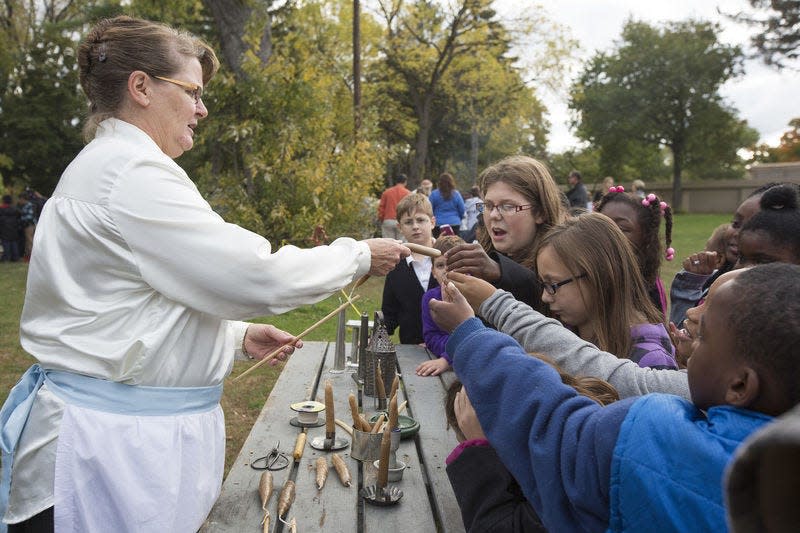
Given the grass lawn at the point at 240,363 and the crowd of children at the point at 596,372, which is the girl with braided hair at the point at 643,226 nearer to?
the crowd of children at the point at 596,372

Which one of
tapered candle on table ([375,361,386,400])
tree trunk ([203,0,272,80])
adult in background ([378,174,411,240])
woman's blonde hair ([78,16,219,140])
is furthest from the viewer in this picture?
adult in background ([378,174,411,240])

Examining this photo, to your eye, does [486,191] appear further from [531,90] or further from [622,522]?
[531,90]

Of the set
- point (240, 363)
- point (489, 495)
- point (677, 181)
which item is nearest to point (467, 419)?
point (489, 495)

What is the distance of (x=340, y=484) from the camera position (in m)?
2.27

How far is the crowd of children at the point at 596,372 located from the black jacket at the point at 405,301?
1.27 metres

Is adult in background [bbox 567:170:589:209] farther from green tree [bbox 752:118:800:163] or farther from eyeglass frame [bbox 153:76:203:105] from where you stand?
green tree [bbox 752:118:800:163]

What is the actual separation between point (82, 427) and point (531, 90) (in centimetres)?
2925

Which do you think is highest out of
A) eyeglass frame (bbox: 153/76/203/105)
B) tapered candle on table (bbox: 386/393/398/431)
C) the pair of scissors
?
eyeglass frame (bbox: 153/76/203/105)

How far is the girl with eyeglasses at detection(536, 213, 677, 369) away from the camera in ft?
7.73

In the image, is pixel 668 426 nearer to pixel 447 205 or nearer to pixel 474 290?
pixel 474 290

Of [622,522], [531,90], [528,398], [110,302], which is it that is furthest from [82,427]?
[531,90]

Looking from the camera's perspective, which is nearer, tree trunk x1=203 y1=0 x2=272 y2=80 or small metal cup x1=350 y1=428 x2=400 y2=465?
small metal cup x1=350 y1=428 x2=400 y2=465

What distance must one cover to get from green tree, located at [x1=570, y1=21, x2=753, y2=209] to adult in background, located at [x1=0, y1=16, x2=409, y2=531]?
141 ft

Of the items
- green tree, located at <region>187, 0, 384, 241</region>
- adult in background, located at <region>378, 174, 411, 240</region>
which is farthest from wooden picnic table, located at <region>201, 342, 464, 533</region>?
adult in background, located at <region>378, 174, 411, 240</region>
